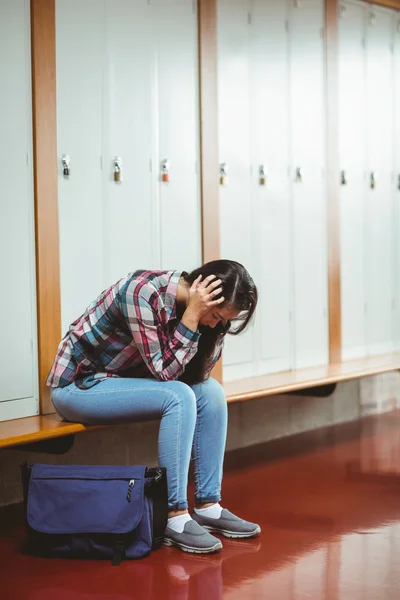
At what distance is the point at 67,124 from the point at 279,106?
1.47 meters

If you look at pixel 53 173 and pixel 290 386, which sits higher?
pixel 53 173

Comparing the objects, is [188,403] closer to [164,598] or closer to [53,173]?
[164,598]

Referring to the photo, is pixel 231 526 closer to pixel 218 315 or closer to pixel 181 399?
pixel 181 399

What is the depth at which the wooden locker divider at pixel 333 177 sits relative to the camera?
4828 millimetres

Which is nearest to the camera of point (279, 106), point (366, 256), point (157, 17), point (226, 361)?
point (157, 17)

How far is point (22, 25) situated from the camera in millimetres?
3270

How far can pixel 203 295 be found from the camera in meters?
2.79

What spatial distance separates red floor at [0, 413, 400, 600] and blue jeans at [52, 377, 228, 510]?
234 mm

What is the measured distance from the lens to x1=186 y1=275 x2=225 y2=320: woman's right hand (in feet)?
9.12

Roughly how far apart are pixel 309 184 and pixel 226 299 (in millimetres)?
2108

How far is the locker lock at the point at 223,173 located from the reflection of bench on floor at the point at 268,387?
38.2 inches

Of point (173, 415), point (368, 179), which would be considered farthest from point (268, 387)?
point (368, 179)

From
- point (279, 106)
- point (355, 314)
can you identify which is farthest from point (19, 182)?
point (355, 314)

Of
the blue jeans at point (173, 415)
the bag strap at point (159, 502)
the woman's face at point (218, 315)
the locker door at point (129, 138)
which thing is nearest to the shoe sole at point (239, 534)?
the blue jeans at point (173, 415)
